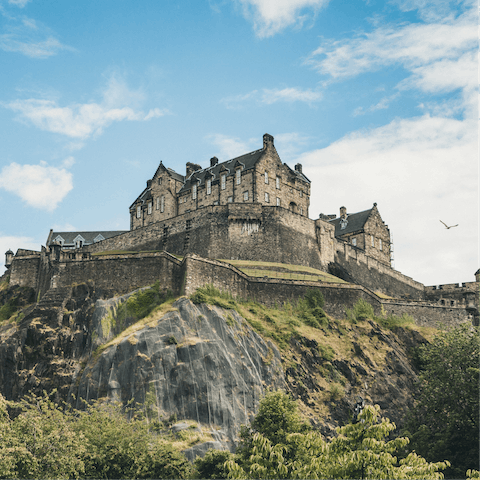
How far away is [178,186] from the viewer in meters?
79.9

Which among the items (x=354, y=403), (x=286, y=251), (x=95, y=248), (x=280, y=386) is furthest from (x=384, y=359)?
(x=95, y=248)

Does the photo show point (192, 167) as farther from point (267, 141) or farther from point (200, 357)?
point (200, 357)

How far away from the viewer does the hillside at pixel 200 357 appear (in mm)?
43594

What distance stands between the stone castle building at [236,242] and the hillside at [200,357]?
2.56 metres

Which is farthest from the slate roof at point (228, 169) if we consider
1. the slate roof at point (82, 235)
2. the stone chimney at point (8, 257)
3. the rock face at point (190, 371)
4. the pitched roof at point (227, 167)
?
the rock face at point (190, 371)

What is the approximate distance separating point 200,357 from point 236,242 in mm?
21944

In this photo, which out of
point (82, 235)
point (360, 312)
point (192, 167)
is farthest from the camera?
point (82, 235)

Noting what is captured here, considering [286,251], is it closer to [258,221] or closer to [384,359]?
[258,221]

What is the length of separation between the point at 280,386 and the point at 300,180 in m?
35.6

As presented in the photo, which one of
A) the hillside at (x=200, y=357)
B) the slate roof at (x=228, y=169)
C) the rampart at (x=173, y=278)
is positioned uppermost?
the slate roof at (x=228, y=169)

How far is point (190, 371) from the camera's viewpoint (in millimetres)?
44344

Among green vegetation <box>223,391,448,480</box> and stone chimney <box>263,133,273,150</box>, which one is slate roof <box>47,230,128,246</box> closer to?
stone chimney <box>263,133,273,150</box>

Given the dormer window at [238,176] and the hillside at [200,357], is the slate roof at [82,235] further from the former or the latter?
the hillside at [200,357]

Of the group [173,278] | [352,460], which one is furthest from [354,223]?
[352,460]
